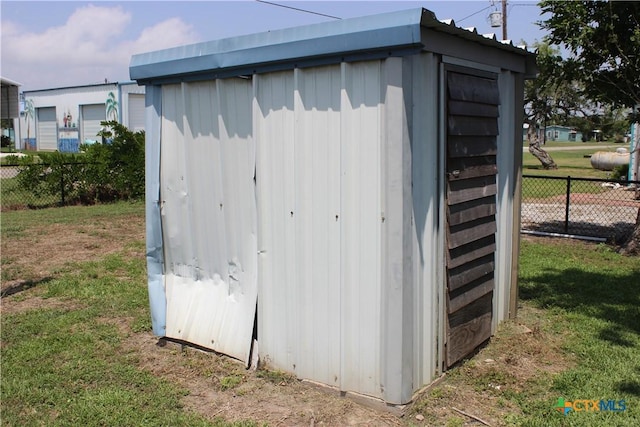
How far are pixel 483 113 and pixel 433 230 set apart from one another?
1115 millimetres

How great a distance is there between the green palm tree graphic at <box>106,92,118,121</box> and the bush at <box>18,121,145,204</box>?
27.3m

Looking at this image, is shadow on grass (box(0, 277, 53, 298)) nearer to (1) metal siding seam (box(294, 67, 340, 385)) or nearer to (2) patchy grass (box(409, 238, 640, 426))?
(1) metal siding seam (box(294, 67, 340, 385))

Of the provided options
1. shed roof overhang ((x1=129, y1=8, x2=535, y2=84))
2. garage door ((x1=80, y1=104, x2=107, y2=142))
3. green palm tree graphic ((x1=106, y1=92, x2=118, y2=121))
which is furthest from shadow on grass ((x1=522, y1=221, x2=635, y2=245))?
garage door ((x1=80, y1=104, x2=107, y2=142))

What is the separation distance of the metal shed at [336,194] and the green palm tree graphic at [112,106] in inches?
1486

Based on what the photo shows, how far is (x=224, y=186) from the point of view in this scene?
4609 mm

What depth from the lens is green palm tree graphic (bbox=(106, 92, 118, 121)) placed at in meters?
40.3

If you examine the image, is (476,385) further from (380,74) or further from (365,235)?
(380,74)

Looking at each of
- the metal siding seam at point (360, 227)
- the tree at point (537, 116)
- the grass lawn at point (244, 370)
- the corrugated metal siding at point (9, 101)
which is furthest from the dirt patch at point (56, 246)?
the tree at point (537, 116)

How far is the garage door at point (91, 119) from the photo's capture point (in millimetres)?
43969

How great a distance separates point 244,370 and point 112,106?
1564 inches

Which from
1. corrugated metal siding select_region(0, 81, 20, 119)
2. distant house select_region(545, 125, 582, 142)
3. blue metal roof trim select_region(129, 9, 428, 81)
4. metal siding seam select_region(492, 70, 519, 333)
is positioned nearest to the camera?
blue metal roof trim select_region(129, 9, 428, 81)

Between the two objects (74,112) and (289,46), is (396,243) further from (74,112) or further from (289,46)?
(74,112)

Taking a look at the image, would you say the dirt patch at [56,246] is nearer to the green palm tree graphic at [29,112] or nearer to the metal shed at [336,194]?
the metal shed at [336,194]

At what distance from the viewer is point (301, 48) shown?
3.86 meters
